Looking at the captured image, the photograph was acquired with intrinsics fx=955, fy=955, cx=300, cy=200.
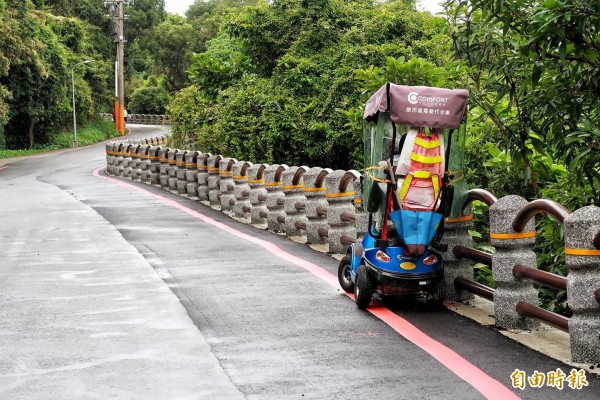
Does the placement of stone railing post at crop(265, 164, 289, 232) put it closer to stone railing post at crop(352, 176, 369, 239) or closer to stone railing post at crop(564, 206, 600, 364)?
stone railing post at crop(352, 176, 369, 239)

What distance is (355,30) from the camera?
1045 inches

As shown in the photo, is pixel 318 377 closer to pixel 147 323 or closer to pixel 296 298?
pixel 147 323

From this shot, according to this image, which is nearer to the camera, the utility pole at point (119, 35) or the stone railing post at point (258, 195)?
the stone railing post at point (258, 195)

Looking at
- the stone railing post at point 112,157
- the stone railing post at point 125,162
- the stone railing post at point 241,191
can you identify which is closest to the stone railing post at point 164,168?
the stone railing post at point 125,162

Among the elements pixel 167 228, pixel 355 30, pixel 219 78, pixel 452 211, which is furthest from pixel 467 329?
pixel 219 78

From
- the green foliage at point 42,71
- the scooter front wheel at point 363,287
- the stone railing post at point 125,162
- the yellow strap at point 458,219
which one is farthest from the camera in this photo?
the green foliage at point 42,71

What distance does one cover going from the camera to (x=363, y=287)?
852 centimetres

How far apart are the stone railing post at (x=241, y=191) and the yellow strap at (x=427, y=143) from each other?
10268 millimetres

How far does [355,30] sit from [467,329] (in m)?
19.6

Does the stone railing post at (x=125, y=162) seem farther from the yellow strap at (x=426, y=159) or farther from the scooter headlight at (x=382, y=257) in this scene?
the yellow strap at (x=426, y=159)

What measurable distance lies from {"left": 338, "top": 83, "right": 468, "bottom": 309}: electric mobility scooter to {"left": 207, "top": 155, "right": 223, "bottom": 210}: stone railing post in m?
13.5

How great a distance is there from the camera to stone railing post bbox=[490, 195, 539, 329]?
766 cm

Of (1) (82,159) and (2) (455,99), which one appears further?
(1) (82,159)

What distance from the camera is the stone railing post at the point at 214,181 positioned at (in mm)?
22109
